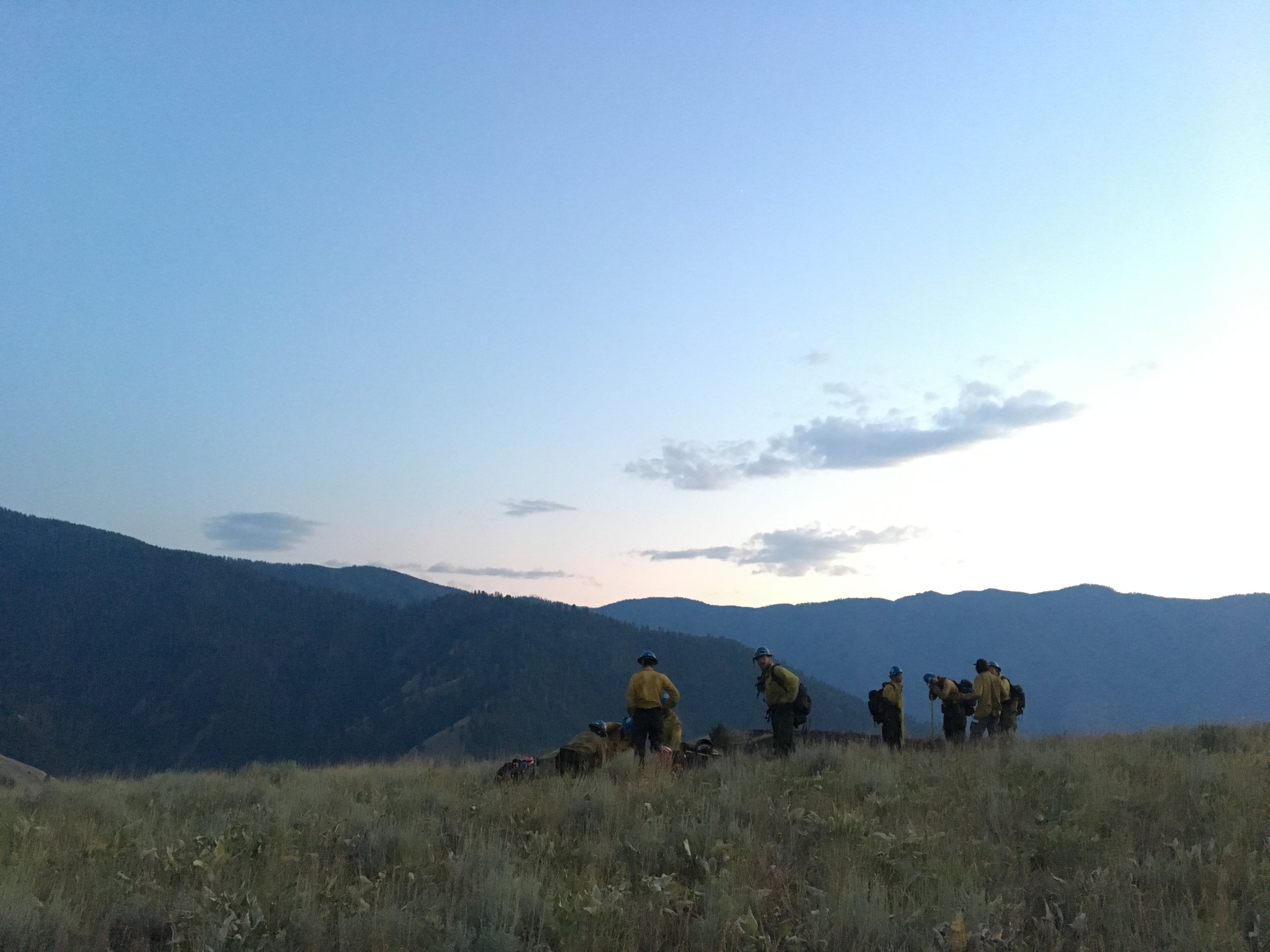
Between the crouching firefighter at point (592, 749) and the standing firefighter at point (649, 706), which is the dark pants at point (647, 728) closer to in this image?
the standing firefighter at point (649, 706)

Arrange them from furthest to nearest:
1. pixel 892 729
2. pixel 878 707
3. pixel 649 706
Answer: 1. pixel 878 707
2. pixel 892 729
3. pixel 649 706

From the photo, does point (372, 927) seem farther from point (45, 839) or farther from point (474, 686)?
point (474, 686)

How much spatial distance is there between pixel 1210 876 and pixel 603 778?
17.3 ft

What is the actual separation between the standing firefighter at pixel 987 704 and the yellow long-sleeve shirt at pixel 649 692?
24.0 feet

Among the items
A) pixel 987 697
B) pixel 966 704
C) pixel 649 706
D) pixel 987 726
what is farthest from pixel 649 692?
pixel 966 704

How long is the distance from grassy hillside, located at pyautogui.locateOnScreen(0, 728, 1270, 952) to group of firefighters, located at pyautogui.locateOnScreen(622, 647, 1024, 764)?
2.39m

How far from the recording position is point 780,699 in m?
12.3

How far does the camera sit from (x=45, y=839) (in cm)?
632

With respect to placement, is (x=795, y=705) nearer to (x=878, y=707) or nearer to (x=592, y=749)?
(x=878, y=707)

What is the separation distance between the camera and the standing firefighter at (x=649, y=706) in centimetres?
1117

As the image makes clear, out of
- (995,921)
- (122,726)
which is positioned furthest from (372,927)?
(122,726)

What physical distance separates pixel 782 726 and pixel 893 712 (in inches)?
121

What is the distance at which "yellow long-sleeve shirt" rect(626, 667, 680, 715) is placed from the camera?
11164 millimetres

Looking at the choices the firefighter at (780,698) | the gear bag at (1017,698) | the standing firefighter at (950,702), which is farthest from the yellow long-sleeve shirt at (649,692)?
the gear bag at (1017,698)
